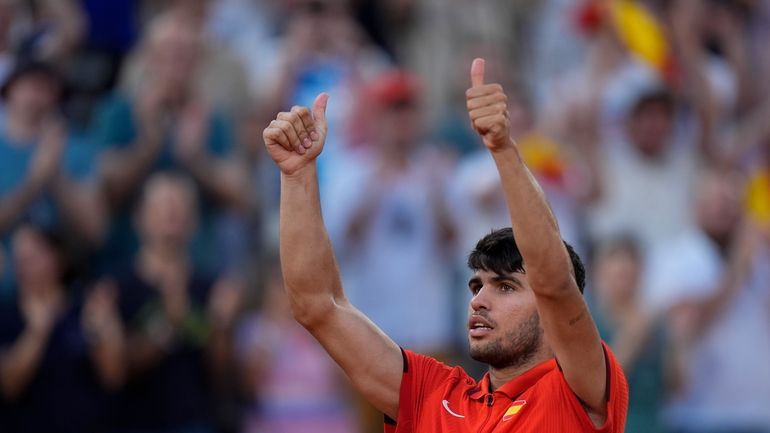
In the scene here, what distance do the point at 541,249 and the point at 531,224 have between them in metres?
0.08

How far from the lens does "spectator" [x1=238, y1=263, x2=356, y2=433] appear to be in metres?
9.32

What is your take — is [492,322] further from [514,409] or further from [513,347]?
[514,409]

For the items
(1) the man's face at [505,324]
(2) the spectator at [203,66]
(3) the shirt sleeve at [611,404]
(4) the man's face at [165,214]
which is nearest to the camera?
(3) the shirt sleeve at [611,404]

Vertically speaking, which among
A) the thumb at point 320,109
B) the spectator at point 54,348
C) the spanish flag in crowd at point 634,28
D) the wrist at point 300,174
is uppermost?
the spanish flag in crowd at point 634,28

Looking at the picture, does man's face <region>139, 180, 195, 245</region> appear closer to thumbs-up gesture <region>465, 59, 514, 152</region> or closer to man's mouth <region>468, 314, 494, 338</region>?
man's mouth <region>468, 314, 494, 338</region>

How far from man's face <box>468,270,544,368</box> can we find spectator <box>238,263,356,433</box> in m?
4.45

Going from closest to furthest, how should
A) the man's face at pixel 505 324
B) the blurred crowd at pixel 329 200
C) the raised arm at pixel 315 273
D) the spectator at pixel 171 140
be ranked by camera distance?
the man's face at pixel 505 324
the raised arm at pixel 315 273
the blurred crowd at pixel 329 200
the spectator at pixel 171 140

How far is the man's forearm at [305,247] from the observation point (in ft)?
16.6

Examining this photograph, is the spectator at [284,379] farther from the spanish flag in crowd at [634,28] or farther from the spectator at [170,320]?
the spanish flag in crowd at [634,28]

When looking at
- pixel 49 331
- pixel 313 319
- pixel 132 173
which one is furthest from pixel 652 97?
pixel 313 319

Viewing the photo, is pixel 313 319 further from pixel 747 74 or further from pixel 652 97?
pixel 747 74

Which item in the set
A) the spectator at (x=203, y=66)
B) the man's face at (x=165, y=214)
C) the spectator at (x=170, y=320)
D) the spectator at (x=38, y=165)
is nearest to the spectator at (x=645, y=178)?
the spectator at (x=203, y=66)

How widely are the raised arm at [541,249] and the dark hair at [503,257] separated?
12.8 inches

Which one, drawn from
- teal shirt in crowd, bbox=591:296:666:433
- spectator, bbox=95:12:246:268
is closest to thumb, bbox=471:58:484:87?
spectator, bbox=95:12:246:268
